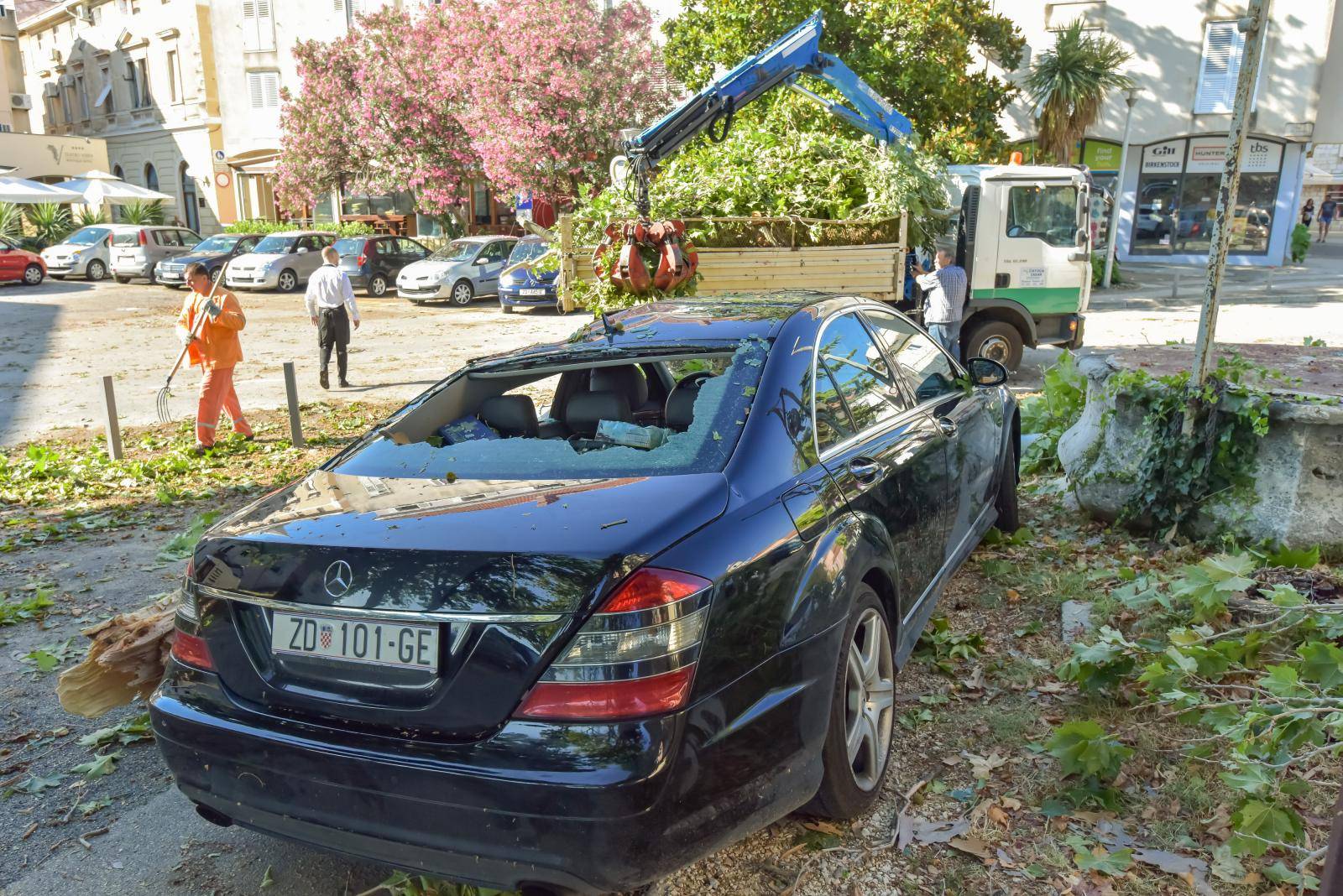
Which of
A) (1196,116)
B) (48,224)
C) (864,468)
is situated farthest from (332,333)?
(48,224)

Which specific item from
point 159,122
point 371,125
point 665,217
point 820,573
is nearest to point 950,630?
point 820,573

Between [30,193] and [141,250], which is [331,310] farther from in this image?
[30,193]

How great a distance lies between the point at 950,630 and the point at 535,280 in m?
16.7

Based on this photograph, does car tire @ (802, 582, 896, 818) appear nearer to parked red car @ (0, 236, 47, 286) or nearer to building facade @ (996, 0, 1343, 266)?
building facade @ (996, 0, 1343, 266)

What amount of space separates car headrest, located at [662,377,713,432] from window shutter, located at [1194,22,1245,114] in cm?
2770

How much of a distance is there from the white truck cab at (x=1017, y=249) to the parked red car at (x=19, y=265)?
83.2ft

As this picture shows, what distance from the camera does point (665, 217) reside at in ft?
33.4

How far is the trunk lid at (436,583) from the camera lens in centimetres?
227

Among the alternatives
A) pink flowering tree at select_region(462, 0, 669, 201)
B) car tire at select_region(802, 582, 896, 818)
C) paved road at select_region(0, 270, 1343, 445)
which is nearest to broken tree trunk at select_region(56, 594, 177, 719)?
car tire at select_region(802, 582, 896, 818)

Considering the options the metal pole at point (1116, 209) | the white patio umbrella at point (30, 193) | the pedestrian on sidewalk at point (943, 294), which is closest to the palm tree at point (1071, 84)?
the metal pole at point (1116, 209)

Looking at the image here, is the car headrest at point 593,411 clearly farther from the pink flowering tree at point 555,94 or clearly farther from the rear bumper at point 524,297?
the pink flowering tree at point 555,94

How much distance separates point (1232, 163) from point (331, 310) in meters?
10.5

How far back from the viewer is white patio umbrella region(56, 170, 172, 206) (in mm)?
34625

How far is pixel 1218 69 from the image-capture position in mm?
26172
